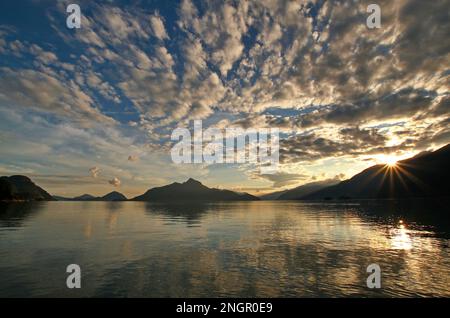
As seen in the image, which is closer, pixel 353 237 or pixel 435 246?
pixel 435 246

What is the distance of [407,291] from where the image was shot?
861 inches

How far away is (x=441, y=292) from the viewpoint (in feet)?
70.6
